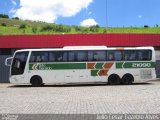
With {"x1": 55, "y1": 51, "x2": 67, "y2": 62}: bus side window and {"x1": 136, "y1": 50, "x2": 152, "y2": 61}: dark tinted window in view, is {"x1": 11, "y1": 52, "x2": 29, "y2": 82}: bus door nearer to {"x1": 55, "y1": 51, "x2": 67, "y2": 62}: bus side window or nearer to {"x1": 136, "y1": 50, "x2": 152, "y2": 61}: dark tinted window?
{"x1": 55, "y1": 51, "x2": 67, "y2": 62}: bus side window

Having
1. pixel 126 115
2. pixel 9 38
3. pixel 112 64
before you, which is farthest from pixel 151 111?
pixel 9 38

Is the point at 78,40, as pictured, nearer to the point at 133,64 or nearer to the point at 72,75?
the point at 72,75

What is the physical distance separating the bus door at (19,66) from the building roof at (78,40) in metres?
8.42

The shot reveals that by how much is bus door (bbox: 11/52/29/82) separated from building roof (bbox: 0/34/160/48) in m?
8.42

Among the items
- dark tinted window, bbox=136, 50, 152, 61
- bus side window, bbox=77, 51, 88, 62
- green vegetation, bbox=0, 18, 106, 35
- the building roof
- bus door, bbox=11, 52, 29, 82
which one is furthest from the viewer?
green vegetation, bbox=0, 18, 106, 35

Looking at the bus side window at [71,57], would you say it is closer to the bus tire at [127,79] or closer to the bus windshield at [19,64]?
the bus windshield at [19,64]

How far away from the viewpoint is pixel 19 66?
30.8 metres

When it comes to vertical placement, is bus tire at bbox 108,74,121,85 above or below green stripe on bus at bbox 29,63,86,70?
below

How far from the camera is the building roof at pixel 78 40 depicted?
39438 mm

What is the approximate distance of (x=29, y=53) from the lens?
30.9m

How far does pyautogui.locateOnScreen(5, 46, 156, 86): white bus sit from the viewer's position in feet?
102

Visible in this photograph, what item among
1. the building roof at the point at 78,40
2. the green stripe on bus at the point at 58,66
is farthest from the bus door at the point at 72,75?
the building roof at the point at 78,40

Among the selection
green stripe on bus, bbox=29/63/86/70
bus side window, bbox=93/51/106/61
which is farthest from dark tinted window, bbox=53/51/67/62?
bus side window, bbox=93/51/106/61

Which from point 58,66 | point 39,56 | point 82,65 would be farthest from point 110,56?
point 39,56
